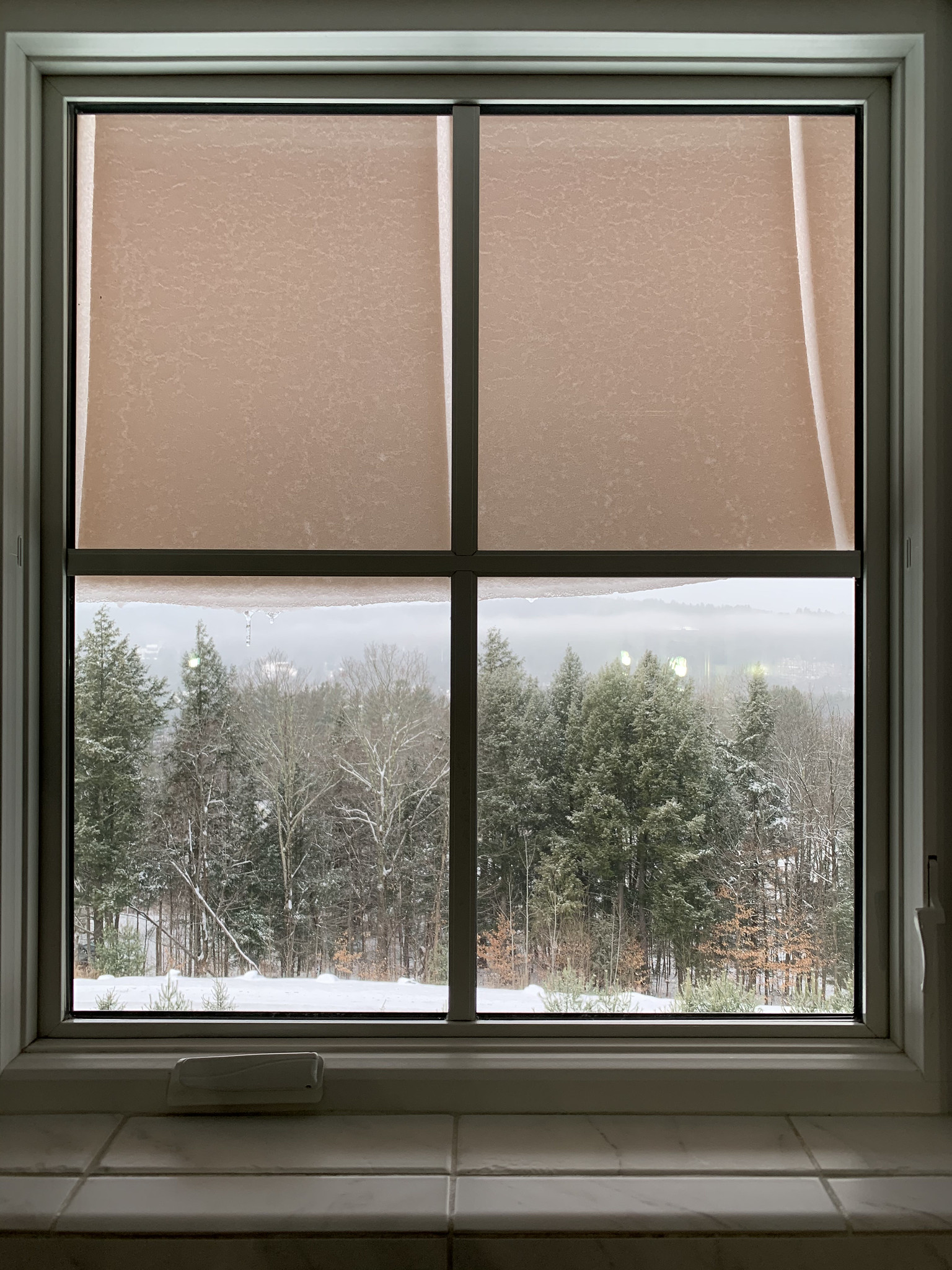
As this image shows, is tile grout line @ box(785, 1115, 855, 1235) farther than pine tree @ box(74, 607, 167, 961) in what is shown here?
No

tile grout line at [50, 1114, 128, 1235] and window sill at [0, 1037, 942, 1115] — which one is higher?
window sill at [0, 1037, 942, 1115]

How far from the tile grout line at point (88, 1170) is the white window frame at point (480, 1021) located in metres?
0.04

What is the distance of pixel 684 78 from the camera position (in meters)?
1.11

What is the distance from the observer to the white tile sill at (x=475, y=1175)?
0.87 meters

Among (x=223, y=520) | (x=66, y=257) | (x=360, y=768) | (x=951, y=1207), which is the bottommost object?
(x=951, y=1207)

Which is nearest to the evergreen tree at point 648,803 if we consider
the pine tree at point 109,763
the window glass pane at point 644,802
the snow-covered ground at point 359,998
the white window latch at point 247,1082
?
the window glass pane at point 644,802

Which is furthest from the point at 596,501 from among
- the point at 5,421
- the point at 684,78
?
the point at 5,421

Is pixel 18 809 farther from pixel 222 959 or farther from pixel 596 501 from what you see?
pixel 596 501

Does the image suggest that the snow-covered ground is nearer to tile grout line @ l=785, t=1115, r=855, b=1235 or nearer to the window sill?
the window sill

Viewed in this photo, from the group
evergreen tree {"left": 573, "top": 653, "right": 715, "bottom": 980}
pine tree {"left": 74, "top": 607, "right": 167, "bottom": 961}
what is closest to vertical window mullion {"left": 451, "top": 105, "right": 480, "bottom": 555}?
evergreen tree {"left": 573, "top": 653, "right": 715, "bottom": 980}

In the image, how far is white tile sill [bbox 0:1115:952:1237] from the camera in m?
0.87

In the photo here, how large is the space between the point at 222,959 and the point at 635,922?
1.78 ft

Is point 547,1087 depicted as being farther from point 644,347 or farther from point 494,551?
point 644,347

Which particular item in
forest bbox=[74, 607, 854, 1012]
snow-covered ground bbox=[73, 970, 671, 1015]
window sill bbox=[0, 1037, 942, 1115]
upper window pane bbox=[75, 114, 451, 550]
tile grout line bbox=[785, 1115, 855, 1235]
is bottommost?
tile grout line bbox=[785, 1115, 855, 1235]
